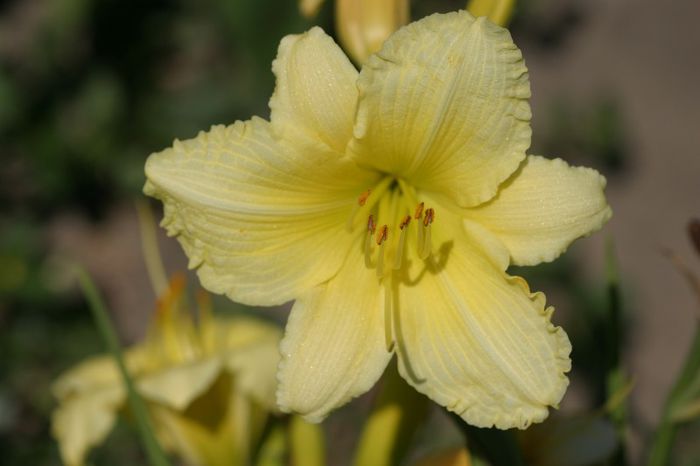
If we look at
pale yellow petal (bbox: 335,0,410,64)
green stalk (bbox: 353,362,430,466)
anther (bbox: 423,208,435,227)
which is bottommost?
green stalk (bbox: 353,362,430,466)

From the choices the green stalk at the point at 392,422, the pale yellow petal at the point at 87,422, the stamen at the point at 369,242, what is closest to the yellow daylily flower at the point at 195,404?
the pale yellow petal at the point at 87,422

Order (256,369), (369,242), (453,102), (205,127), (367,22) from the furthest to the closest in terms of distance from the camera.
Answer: (205,127), (256,369), (367,22), (369,242), (453,102)

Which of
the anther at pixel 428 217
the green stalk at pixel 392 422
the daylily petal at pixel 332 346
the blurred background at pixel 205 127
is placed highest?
the anther at pixel 428 217

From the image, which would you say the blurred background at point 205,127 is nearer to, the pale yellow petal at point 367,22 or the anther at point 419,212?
the pale yellow petal at point 367,22

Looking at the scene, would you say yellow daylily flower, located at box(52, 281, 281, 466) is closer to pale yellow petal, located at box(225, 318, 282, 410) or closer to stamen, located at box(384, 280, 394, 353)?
pale yellow petal, located at box(225, 318, 282, 410)

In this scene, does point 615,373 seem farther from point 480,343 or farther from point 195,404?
point 195,404

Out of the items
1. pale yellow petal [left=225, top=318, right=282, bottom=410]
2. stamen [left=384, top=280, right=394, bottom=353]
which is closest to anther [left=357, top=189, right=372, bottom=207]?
stamen [left=384, top=280, right=394, bottom=353]

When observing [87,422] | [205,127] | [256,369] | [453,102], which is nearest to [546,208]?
[453,102]
